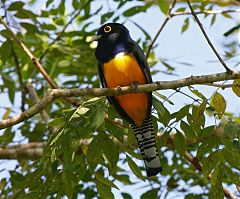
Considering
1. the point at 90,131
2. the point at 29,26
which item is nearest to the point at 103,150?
the point at 90,131

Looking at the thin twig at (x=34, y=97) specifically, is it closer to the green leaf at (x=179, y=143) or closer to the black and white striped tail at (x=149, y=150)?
the black and white striped tail at (x=149, y=150)

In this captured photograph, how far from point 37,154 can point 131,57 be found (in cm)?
130

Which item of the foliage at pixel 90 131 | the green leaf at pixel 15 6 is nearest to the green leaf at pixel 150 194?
the foliage at pixel 90 131

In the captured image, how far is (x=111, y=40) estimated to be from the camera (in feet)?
17.4

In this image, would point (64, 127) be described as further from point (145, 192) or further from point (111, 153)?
point (145, 192)

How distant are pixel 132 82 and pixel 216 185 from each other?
128cm

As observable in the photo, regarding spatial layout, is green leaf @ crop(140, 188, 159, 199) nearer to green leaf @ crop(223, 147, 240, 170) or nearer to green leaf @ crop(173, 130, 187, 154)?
green leaf @ crop(173, 130, 187, 154)

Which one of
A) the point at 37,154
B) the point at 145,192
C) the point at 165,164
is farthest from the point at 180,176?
the point at 37,154

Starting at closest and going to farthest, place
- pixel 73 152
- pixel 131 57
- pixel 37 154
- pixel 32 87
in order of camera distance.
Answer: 1. pixel 73 152
2. pixel 131 57
3. pixel 37 154
4. pixel 32 87

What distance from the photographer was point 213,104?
3814mm

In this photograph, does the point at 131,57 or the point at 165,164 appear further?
the point at 165,164

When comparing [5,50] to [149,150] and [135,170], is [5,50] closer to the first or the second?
[149,150]

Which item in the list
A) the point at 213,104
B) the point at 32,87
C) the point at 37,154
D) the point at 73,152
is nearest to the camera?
the point at 213,104

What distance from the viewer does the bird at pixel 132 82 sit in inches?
188
